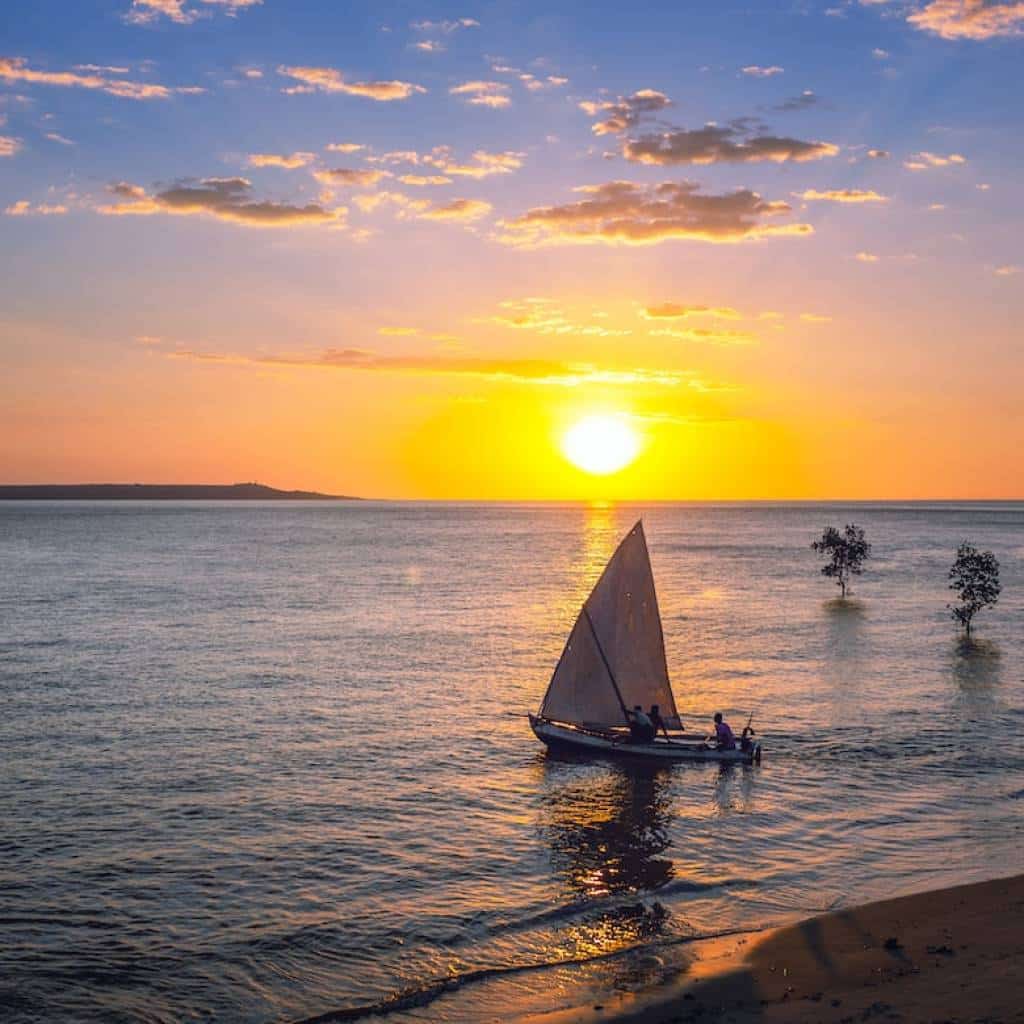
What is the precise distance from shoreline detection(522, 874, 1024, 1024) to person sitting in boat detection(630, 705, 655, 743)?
17.7 meters

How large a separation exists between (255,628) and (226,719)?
34.4m

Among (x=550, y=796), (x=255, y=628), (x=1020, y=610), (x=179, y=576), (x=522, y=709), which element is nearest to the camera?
(x=550, y=796)

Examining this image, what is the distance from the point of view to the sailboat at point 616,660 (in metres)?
46.1

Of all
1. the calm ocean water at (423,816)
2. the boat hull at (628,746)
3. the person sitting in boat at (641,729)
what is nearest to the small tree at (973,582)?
the calm ocean water at (423,816)

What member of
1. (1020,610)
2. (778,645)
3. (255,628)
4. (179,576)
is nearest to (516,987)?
(778,645)

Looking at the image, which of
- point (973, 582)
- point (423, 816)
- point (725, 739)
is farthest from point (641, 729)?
point (973, 582)

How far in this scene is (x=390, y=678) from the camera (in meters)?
62.2

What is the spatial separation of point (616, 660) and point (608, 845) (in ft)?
48.1

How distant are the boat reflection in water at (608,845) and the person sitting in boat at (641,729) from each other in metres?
Result: 1.19

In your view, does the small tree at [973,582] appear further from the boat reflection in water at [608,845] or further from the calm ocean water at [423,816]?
the boat reflection in water at [608,845]

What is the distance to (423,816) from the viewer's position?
35094mm

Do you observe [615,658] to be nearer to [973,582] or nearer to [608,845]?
[608,845]

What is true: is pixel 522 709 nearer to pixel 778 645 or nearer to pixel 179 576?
pixel 778 645

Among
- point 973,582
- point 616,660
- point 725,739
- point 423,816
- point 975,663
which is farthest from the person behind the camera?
point 973,582
